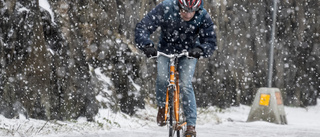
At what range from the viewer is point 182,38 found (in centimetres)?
628

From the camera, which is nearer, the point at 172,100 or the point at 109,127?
the point at 172,100

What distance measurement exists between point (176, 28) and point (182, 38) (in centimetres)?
16

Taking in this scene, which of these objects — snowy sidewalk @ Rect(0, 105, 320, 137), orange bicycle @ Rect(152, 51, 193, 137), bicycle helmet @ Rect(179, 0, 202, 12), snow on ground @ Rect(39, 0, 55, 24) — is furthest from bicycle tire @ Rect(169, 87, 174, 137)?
snow on ground @ Rect(39, 0, 55, 24)

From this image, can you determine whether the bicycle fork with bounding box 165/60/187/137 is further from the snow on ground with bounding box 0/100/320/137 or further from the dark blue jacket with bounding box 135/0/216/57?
the snow on ground with bounding box 0/100/320/137

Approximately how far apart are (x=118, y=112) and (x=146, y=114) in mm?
1020

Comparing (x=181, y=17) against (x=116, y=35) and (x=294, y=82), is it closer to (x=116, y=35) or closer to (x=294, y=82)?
(x=116, y=35)

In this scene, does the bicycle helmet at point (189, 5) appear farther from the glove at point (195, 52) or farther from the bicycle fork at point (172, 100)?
the bicycle fork at point (172, 100)

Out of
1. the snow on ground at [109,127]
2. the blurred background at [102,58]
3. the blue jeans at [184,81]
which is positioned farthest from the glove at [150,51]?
the blurred background at [102,58]

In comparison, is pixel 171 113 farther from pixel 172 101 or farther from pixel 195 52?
pixel 195 52

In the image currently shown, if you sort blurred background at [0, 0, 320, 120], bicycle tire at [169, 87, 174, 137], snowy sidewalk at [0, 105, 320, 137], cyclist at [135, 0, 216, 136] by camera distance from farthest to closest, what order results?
blurred background at [0, 0, 320, 120], snowy sidewalk at [0, 105, 320, 137], cyclist at [135, 0, 216, 136], bicycle tire at [169, 87, 174, 137]

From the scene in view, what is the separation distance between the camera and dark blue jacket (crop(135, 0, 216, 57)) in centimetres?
611

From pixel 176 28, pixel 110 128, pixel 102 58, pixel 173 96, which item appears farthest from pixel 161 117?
pixel 102 58

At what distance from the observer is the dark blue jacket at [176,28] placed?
611 centimetres

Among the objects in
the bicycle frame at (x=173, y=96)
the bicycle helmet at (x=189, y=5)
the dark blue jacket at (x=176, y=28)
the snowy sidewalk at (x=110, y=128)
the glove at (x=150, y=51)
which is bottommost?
the snowy sidewalk at (x=110, y=128)
